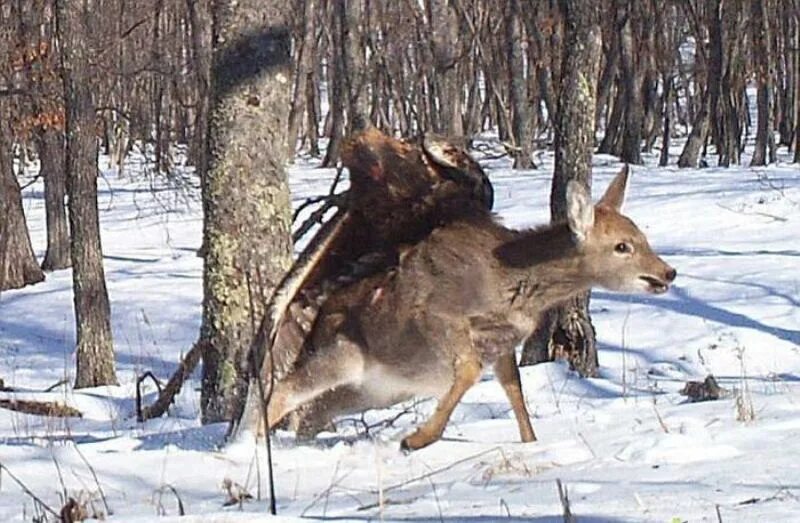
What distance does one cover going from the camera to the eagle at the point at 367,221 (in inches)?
281

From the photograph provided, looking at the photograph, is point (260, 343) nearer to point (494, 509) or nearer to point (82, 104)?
point (494, 509)

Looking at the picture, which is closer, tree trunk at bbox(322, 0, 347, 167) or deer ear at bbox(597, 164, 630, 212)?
deer ear at bbox(597, 164, 630, 212)

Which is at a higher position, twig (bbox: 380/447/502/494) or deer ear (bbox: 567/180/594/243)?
deer ear (bbox: 567/180/594/243)

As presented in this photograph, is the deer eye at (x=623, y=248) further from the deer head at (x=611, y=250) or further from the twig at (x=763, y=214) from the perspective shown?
the twig at (x=763, y=214)

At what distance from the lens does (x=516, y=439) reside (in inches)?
274

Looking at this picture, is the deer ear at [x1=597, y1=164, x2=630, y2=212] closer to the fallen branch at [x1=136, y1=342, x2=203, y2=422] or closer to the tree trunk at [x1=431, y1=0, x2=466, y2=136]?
the fallen branch at [x1=136, y1=342, x2=203, y2=422]

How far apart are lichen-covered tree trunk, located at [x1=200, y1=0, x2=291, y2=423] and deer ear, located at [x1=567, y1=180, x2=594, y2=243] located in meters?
1.67

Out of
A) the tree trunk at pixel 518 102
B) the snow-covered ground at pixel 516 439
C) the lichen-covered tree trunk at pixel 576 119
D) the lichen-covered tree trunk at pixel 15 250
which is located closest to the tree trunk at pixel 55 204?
the lichen-covered tree trunk at pixel 15 250

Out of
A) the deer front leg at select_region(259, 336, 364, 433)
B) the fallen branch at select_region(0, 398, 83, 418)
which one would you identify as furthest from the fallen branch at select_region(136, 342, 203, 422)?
the deer front leg at select_region(259, 336, 364, 433)

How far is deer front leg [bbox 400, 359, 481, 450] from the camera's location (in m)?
6.54

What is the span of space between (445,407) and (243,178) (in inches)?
76.1

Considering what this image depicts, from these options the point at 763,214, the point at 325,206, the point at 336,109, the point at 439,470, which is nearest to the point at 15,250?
the point at 763,214

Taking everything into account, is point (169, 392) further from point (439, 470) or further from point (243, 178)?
point (439, 470)

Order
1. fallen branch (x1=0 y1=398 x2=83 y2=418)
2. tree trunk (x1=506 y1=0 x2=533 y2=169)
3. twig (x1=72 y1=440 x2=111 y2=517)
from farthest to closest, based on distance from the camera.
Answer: tree trunk (x1=506 y1=0 x2=533 y2=169) → fallen branch (x1=0 y1=398 x2=83 y2=418) → twig (x1=72 y1=440 x2=111 y2=517)
